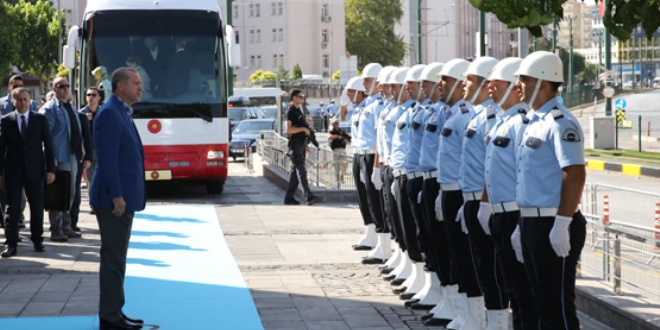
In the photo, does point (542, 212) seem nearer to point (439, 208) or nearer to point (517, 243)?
point (517, 243)

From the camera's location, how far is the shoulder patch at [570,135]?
623 cm

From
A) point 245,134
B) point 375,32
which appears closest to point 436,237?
point 245,134

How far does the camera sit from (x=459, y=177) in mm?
7922

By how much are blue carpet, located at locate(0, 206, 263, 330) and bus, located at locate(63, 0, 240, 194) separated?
3477mm

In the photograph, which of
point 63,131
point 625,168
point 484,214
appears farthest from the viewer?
point 625,168

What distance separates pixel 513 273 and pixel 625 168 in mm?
24352

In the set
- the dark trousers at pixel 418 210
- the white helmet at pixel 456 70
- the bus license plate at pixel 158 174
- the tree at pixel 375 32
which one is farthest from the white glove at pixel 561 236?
the tree at pixel 375 32

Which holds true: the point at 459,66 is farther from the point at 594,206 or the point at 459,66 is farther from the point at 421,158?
the point at 594,206

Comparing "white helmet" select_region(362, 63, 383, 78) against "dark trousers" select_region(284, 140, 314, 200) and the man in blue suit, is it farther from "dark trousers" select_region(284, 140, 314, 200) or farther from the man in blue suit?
"dark trousers" select_region(284, 140, 314, 200)

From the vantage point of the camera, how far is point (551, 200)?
639cm

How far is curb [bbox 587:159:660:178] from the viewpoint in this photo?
2850cm

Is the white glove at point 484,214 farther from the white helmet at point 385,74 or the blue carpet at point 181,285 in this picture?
the white helmet at point 385,74

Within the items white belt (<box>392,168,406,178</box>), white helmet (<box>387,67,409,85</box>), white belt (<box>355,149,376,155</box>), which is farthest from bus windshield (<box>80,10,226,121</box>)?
white belt (<box>392,168,406,178</box>)

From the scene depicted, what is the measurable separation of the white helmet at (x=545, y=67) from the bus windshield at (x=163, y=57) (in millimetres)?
13182
